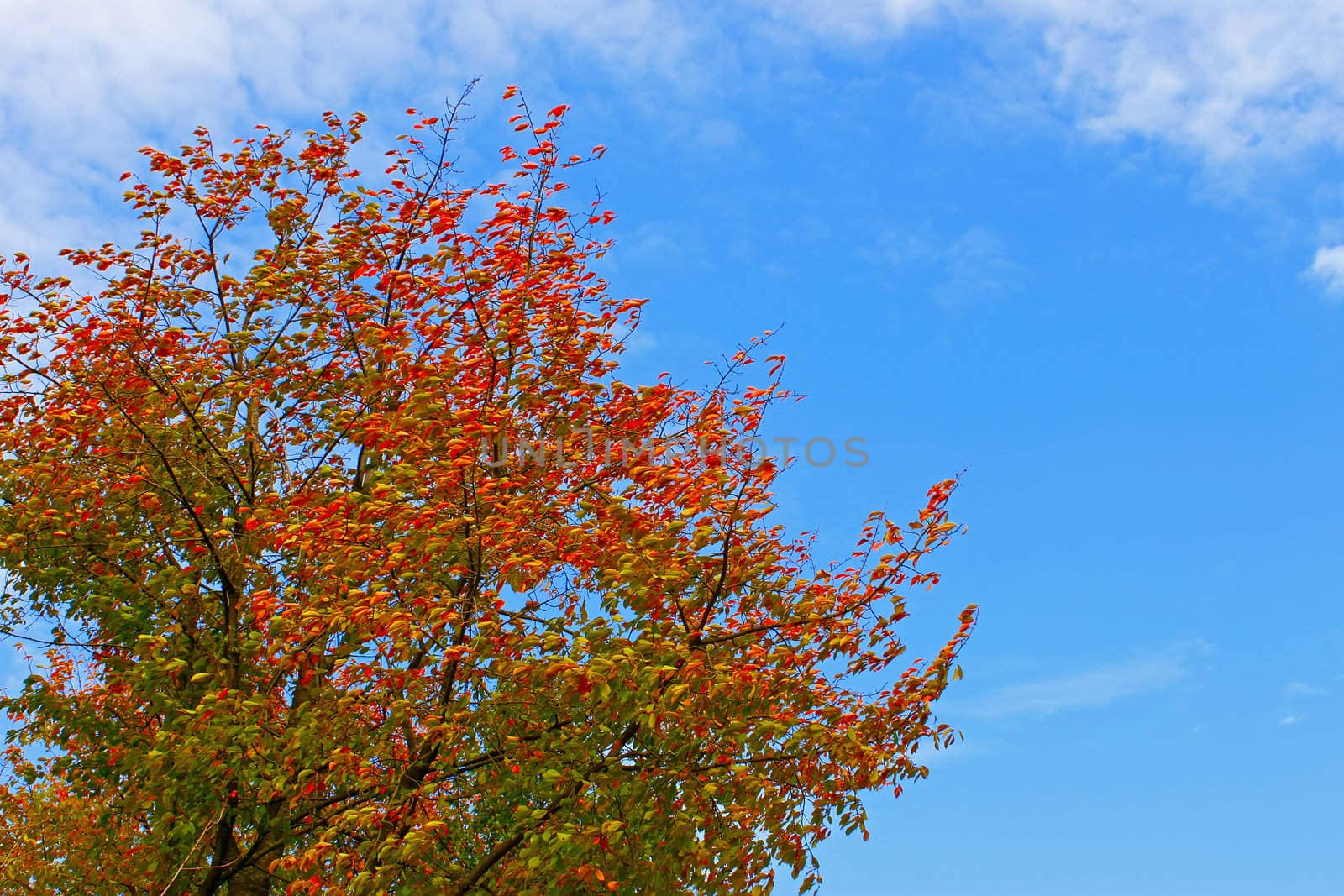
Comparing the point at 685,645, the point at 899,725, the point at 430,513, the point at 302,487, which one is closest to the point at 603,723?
the point at 685,645

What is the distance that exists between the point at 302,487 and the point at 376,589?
4.14 meters

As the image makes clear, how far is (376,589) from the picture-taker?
1076cm

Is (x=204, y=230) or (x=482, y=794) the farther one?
(x=204, y=230)

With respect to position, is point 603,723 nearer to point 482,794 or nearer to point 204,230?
point 482,794

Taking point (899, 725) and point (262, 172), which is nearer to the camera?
point (899, 725)

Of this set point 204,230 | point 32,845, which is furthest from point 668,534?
point 32,845

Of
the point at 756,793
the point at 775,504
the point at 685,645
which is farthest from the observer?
the point at 775,504

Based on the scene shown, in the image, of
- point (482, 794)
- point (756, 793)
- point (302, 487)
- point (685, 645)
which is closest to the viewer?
point (685, 645)

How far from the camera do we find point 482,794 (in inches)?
473

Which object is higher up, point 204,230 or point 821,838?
point 204,230

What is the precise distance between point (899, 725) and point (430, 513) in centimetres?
516

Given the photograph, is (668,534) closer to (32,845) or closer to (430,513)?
(430,513)

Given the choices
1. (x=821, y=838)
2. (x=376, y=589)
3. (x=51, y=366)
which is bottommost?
(x=821, y=838)

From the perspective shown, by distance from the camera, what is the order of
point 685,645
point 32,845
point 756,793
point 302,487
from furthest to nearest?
point 32,845 → point 302,487 → point 756,793 → point 685,645
